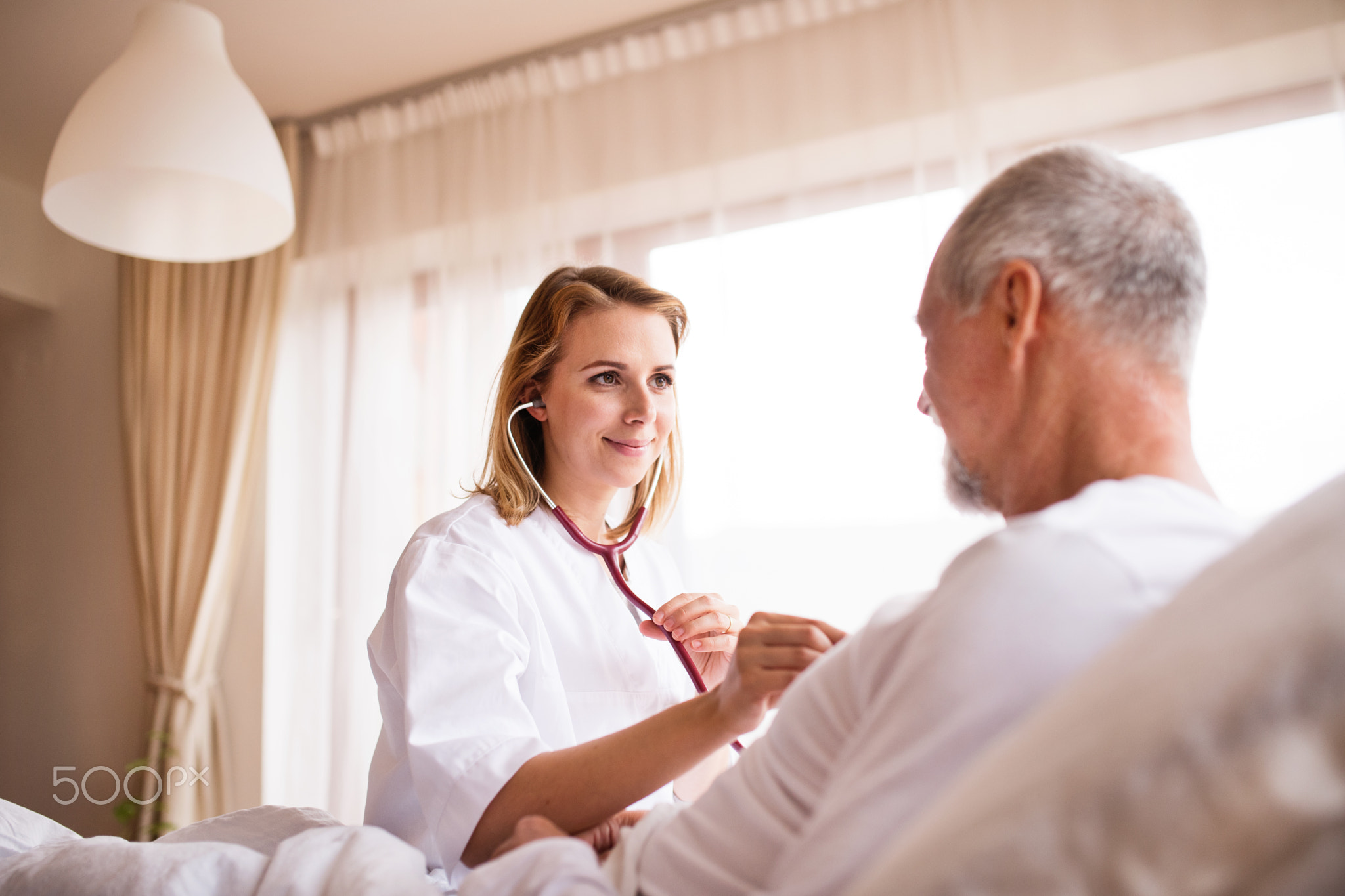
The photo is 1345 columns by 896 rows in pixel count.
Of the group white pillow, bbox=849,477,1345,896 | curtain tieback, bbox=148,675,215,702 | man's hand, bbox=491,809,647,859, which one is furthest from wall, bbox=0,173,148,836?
white pillow, bbox=849,477,1345,896

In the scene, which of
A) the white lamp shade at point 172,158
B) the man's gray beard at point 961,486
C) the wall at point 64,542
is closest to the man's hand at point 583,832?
the man's gray beard at point 961,486

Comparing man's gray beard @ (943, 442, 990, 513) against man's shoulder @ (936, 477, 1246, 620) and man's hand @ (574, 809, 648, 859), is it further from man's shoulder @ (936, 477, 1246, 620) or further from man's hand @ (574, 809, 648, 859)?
man's hand @ (574, 809, 648, 859)

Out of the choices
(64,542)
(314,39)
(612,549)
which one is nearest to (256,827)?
(612,549)

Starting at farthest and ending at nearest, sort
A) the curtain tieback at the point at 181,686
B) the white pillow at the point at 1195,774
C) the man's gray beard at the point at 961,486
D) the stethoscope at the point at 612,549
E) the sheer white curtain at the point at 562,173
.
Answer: the curtain tieback at the point at 181,686, the sheer white curtain at the point at 562,173, the stethoscope at the point at 612,549, the man's gray beard at the point at 961,486, the white pillow at the point at 1195,774

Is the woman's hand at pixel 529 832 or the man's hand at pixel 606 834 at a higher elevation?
the woman's hand at pixel 529 832

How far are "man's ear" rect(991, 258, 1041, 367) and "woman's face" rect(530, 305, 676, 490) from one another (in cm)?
83

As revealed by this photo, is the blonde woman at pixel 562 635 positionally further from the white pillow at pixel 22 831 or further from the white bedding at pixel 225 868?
the white pillow at pixel 22 831

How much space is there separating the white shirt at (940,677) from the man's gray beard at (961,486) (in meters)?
0.21

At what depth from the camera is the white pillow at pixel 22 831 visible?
108 cm

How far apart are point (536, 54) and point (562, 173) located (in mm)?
421

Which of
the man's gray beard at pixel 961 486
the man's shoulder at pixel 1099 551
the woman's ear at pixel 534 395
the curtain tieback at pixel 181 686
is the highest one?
the woman's ear at pixel 534 395

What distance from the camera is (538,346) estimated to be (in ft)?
5.31

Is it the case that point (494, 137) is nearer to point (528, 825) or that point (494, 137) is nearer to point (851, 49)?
point (851, 49)

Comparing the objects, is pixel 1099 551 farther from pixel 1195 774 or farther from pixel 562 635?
pixel 562 635
